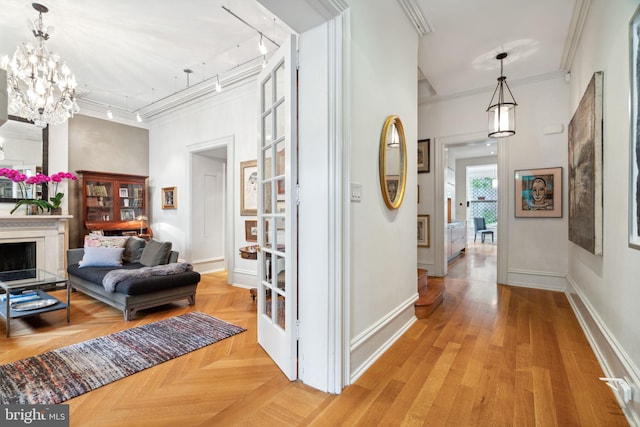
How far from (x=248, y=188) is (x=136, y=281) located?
1973mm

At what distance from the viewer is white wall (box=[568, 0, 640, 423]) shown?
1651 millimetres

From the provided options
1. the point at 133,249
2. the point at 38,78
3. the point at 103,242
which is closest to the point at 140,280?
the point at 133,249

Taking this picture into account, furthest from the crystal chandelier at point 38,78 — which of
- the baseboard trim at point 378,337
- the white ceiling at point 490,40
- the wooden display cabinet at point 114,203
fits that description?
the baseboard trim at point 378,337

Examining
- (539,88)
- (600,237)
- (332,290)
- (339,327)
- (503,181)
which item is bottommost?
(339,327)

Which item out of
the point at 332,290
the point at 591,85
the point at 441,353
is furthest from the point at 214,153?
the point at 591,85

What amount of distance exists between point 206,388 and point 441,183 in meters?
4.39

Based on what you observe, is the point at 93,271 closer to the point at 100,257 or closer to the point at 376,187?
the point at 100,257

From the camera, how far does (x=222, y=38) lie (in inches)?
139

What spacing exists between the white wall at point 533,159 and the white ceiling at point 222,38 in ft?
0.88

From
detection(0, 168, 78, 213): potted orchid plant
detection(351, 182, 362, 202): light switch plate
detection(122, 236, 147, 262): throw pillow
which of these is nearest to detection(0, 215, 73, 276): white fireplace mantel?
detection(0, 168, 78, 213): potted orchid plant

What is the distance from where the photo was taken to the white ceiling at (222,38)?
115 inches

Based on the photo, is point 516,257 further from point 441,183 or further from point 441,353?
point 441,353

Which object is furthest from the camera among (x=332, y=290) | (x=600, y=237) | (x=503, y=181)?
(x=503, y=181)

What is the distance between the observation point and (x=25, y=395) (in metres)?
1.84
